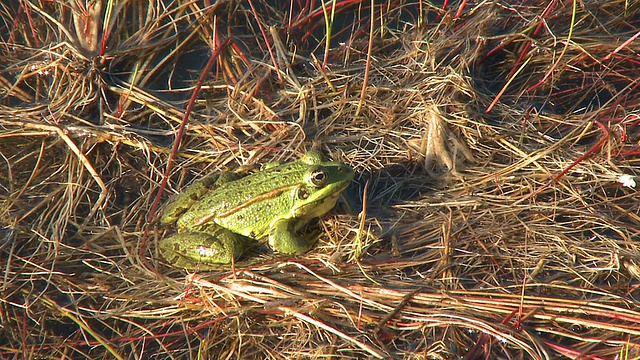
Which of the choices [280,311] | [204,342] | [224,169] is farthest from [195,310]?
[224,169]

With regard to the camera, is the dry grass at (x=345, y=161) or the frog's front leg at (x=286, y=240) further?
the frog's front leg at (x=286, y=240)

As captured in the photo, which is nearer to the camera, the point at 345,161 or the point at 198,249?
the point at 198,249

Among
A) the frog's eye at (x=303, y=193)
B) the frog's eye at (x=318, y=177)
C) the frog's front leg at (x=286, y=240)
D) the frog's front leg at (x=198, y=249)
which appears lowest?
the frog's front leg at (x=286, y=240)

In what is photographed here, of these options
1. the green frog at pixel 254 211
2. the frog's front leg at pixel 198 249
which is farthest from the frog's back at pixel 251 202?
the frog's front leg at pixel 198 249

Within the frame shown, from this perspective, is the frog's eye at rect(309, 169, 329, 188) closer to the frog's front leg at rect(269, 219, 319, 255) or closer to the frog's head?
the frog's head

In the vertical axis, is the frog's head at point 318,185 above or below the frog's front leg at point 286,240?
above

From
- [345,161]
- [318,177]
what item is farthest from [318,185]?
[345,161]

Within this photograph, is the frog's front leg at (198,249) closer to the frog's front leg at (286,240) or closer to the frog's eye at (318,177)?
the frog's front leg at (286,240)

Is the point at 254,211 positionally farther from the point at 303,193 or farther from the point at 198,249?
the point at 198,249
